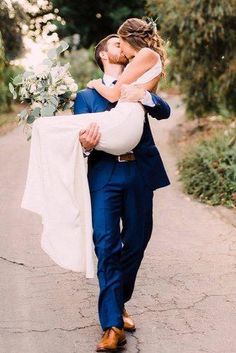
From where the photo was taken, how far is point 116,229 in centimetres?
417

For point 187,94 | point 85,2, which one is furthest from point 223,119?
point 85,2

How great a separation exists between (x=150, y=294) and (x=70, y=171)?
1647 mm

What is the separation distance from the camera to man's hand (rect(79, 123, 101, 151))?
4.07 m

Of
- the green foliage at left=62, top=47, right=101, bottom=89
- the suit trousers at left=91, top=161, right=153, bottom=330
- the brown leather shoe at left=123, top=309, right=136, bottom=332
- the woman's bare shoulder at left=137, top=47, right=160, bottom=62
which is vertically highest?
the woman's bare shoulder at left=137, top=47, right=160, bottom=62

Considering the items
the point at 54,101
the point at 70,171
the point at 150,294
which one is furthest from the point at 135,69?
the point at 150,294

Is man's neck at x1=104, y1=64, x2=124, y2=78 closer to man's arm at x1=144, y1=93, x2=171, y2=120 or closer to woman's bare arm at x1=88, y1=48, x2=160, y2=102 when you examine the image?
woman's bare arm at x1=88, y1=48, x2=160, y2=102

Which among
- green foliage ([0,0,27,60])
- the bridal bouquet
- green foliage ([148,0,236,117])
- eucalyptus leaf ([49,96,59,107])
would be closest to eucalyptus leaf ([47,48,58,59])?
the bridal bouquet

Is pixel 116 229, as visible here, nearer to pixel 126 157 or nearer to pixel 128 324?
pixel 126 157

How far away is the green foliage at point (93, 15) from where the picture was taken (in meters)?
27.3

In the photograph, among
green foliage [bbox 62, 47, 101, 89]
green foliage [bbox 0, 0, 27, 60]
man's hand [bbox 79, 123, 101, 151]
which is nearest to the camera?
man's hand [bbox 79, 123, 101, 151]

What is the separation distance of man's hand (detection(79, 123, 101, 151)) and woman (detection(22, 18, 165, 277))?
3 cm

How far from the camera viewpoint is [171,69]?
14.0 metres

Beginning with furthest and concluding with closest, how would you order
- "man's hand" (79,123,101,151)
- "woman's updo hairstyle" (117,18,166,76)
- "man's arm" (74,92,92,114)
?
"man's arm" (74,92,92,114), "woman's updo hairstyle" (117,18,166,76), "man's hand" (79,123,101,151)

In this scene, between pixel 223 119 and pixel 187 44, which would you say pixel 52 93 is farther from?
pixel 223 119
